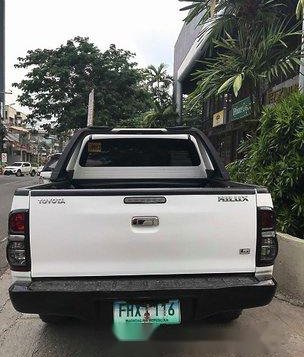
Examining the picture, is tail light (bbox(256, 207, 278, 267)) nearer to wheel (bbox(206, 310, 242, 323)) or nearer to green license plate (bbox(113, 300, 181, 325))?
green license plate (bbox(113, 300, 181, 325))

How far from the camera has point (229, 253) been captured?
3.05 m

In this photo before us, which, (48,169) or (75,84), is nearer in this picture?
(48,169)

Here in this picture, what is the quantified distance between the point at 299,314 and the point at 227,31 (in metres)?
5.44

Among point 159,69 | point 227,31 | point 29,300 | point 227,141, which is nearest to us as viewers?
point 29,300

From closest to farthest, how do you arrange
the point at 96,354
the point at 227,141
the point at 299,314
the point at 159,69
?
the point at 96,354
the point at 299,314
the point at 227,141
the point at 159,69

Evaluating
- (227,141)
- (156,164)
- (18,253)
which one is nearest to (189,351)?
(18,253)

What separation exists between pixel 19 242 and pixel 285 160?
11.0ft

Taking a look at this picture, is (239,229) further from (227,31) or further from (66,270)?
(227,31)

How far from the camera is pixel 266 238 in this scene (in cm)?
310

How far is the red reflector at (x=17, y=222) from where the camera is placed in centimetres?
294

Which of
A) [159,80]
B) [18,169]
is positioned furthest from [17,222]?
[18,169]

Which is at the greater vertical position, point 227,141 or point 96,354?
point 227,141

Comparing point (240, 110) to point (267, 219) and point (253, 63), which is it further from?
point (267, 219)

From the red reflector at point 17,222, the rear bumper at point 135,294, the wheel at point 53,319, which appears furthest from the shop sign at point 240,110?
the red reflector at point 17,222
